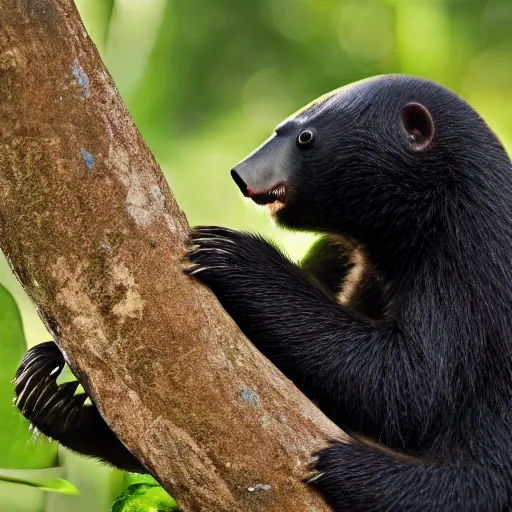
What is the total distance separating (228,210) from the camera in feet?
9.58

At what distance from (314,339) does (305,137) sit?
0.39 metres

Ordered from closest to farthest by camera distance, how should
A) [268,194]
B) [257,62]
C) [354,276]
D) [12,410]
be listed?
1. [268,194]
2. [354,276]
3. [12,410]
4. [257,62]

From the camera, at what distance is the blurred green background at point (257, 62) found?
292cm

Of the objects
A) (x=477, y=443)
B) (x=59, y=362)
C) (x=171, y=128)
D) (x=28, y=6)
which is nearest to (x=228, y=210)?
(x=171, y=128)

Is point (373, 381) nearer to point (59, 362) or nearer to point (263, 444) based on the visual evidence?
point (263, 444)

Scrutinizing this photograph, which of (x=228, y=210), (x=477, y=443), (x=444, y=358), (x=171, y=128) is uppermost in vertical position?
(x=171, y=128)

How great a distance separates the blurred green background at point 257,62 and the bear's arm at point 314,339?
1.53 meters

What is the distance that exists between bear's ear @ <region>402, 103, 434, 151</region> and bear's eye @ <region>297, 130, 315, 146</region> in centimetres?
16

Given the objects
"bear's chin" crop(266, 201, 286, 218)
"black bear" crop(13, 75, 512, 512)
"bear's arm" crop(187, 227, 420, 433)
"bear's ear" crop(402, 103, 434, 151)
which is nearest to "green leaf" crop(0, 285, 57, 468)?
"black bear" crop(13, 75, 512, 512)

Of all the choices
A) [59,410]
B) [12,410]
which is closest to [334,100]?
[59,410]

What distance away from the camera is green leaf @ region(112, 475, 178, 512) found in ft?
5.41

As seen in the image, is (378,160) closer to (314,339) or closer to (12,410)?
(314,339)

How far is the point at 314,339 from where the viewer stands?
52.6 inches

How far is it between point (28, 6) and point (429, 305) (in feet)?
2.48
